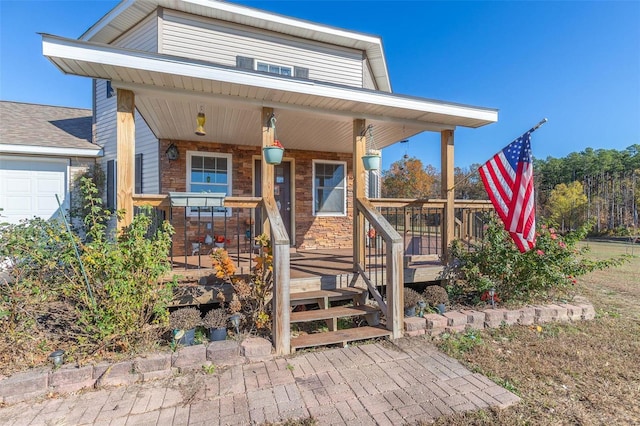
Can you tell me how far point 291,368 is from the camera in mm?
2830

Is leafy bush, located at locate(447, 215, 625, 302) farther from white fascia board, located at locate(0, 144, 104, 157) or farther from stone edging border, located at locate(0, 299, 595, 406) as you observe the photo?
white fascia board, located at locate(0, 144, 104, 157)

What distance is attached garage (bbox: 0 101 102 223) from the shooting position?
696 centimetres

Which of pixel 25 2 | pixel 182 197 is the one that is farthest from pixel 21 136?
pixel 182 197

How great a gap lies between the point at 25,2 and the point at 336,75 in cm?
758

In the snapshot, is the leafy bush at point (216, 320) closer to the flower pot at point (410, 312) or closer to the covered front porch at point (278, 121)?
the covered front porch at point (278, 121)

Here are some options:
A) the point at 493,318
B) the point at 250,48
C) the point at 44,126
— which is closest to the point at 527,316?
the point at 493,318

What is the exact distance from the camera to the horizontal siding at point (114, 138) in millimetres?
6916

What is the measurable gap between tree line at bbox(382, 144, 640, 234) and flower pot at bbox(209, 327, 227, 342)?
21.0 m

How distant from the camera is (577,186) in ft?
86.2

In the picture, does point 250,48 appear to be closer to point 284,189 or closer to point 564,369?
point 284,189

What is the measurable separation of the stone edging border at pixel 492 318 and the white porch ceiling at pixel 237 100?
2835 millimetres

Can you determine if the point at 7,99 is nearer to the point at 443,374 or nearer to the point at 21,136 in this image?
the point at 21,136

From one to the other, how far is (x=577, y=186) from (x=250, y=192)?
30.6 m

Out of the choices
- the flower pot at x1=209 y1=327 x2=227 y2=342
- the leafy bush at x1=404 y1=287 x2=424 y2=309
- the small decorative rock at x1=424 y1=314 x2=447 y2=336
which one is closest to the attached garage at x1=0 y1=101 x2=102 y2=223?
the flower pot at x1=209 y1=327 x2=227 y2=342
